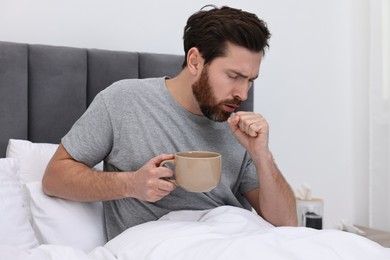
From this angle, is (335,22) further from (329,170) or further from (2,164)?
(2,164)

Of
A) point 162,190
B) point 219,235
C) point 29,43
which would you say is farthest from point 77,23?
point 219,235

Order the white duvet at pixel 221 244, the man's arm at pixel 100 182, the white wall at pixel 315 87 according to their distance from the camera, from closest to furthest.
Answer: the white duvet at pixel 221 244, the man's arm at pixel 100 182, the white wall at pixel 315 87

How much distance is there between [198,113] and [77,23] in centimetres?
68

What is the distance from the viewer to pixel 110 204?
1455 millimetres

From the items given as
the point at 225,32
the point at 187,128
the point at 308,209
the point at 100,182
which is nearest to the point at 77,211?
the point at 100,182

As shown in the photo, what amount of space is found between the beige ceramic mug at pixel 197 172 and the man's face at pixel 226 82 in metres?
0.32

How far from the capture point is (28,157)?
5.06 feet

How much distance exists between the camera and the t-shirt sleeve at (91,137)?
53.2 inches

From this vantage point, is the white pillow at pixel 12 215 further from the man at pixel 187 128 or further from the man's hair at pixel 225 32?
the man's hair at pixel 225 32

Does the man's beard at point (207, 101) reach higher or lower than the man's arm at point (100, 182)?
higher

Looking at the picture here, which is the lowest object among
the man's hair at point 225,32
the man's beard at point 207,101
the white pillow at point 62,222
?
the white pillow at point 62,222

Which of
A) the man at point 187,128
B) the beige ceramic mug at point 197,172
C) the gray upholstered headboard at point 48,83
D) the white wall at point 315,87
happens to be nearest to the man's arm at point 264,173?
the man at point 187,128

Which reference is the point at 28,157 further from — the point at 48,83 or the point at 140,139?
the point at 140,139

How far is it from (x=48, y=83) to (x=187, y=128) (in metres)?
0.55
